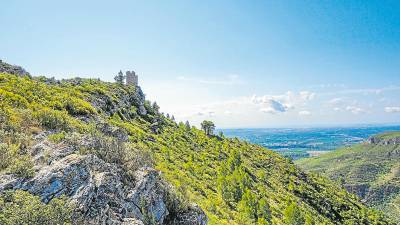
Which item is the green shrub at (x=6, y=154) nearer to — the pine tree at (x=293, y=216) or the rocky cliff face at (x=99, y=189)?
the rocky cliff face at (x=99, y=189)

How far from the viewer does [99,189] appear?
Result: 1481cm

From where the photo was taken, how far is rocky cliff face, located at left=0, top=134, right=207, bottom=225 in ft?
43.8

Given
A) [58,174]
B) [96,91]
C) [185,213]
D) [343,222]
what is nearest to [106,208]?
[58,174]

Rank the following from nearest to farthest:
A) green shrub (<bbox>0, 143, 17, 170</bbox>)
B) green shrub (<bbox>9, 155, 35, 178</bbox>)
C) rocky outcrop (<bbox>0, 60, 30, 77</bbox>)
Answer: green shrub (<bbox>9, 155, 35, 178</bbox>)
green shrub (<bbox>0, 143, 17, 170</bbox>)
rocky outcrop (<bbox>0, 60, 30, 77</bbox>)

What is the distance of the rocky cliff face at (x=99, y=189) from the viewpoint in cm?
1334

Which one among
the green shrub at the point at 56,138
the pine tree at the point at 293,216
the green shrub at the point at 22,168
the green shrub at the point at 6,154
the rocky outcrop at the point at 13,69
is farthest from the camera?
the pine tree at the point at 293,216

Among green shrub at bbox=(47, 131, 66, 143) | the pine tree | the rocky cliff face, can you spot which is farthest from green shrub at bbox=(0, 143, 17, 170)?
the pine tree

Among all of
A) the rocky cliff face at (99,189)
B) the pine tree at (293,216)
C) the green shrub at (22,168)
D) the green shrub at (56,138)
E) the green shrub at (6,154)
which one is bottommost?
the pine tree at (293,216)

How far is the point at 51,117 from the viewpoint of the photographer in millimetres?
22172

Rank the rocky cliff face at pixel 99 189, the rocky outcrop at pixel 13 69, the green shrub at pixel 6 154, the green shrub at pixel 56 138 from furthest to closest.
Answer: the rocky outcrop at pixel 13 69 → the green shrub at pixel 56 138 → the green shrub at pixel 6 154 → the rocky cliff face at pixel 99 189

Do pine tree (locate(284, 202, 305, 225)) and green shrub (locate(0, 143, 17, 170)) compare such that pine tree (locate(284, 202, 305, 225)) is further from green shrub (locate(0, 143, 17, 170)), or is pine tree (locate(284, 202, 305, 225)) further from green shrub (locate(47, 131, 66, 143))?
green shrub (locate(0, 143, 17, 170))

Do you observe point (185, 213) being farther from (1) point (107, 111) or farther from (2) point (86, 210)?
(1) point (107, 111)

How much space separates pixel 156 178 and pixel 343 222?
83816mm

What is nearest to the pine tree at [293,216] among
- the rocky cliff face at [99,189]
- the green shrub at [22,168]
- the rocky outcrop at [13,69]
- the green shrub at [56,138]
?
the rocky cliff face at [99,189]
